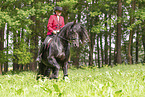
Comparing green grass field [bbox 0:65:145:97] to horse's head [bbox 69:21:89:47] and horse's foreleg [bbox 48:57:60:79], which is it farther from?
horse's head [bbox 69:21:89:47]

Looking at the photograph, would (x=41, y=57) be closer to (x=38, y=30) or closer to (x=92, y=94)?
(x=92, y=94)

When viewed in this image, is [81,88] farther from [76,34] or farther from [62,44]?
[62,44]

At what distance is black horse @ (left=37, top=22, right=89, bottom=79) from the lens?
7.69 m

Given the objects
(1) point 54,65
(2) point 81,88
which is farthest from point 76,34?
(2) point 81,88

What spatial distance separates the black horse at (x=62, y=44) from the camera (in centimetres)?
769

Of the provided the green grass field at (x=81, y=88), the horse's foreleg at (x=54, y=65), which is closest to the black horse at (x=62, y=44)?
the horse's foreleg at (x=54, y=65)

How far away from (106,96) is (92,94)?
0.92ft

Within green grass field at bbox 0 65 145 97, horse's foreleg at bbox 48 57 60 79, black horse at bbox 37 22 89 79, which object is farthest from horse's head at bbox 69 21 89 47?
green grass field at bbox 0 65 145 97

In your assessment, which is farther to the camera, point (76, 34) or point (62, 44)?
point (62, 44)

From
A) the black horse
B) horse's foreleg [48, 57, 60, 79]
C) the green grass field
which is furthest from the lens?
horse's foreleg [48, 57, 60, 79]

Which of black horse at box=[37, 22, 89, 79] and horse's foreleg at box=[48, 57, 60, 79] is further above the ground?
black horse at box=[37, 22, 89, 79]

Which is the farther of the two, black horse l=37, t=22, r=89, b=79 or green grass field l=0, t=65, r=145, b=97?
black horse l=37, t=22, r=89, b=79

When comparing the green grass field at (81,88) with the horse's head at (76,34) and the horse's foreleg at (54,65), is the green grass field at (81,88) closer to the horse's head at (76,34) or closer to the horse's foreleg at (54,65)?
the horse's foreleg at (54,65)

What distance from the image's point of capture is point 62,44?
8.13 meters
